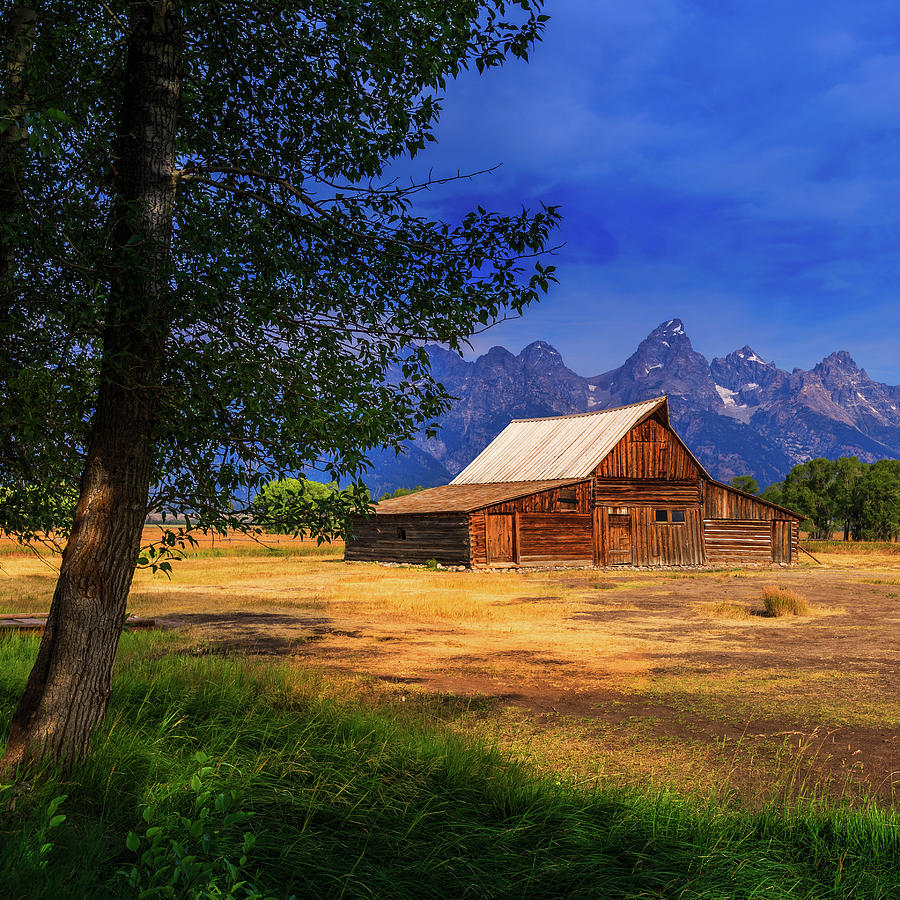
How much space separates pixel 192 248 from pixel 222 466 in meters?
1.82

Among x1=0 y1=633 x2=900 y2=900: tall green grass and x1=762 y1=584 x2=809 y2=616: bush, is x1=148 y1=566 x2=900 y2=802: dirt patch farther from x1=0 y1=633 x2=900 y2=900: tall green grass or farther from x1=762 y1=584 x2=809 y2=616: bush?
x1=0 y1=633 x2=900 y2=900: tall green grass

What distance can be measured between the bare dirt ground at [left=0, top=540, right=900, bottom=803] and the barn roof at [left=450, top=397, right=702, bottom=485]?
13.9m

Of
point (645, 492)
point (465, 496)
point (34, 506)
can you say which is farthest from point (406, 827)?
point (465, 496)

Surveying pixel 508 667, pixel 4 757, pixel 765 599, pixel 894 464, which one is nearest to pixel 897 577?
pixel 765 599

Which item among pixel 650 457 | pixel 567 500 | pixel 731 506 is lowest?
pixel 731 506

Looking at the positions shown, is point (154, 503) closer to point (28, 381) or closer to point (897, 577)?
point (28, 381)

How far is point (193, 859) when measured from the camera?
3414mm

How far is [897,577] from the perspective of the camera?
34.6 metres

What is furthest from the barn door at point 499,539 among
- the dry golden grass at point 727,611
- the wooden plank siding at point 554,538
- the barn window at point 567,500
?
the dry golden grass at point 727,611

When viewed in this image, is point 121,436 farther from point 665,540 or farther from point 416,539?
point 665,540

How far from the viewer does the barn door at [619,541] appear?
1574 inches

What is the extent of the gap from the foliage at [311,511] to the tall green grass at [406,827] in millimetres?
1631

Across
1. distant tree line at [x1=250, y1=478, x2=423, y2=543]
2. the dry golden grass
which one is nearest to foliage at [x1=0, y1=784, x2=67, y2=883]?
distant tree line at [x1=250, y1=478, x2=423, y2=543]

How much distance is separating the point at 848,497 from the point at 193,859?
99564mm
